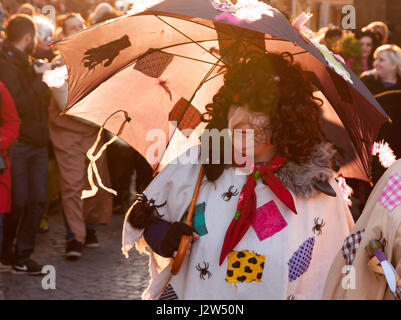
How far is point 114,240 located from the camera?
8.01m

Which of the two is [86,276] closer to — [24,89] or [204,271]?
[24,89]

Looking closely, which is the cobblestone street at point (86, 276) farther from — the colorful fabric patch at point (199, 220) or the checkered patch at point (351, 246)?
the checkered patch at point (351, 246)

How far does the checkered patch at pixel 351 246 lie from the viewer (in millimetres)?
2803

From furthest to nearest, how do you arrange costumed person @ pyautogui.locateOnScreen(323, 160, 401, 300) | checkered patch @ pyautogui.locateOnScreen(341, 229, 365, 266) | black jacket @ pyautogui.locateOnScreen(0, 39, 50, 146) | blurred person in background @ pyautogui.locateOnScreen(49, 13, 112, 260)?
blurred person in background @ pyautogui.locateOnScreen(49, 13, 112, 260) < black jacket @ pyautogui.locateOnScreen(0, 39, 50, 146) < checkered patch @ pyautogui.locateOnScreen(341, 229, 365, 266) < costumed person @ pyautogui.locateOnScreen(323, 160, 401, 300)

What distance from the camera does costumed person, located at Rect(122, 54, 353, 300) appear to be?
310cm

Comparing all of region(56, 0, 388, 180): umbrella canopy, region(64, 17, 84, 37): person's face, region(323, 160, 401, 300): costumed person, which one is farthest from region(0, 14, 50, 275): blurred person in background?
region(323, 160, 401, 300): costumed person

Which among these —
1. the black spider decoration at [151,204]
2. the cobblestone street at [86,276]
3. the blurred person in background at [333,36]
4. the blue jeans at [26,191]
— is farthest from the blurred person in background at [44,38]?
the black spider decoration at [151,204]

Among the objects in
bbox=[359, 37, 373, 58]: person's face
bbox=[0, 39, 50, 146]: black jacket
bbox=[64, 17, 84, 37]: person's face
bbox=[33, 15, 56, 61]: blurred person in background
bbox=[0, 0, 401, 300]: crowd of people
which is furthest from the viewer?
bbox=[359, 37, 373, 58]: person's face

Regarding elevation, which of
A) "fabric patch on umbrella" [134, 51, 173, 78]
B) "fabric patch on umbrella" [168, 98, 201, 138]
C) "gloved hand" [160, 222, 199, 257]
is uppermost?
"fabric patch on umbrella" [134, 51, 173, 78]

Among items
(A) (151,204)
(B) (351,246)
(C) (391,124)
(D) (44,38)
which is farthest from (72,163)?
(B) (351,246)

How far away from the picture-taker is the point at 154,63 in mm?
3602

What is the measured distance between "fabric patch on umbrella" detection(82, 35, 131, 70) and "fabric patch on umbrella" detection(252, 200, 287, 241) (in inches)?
37.2

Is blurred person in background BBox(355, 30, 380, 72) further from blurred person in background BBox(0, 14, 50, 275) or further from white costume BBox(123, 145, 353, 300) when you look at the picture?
white costume BBox(123, 145, 353, 300)

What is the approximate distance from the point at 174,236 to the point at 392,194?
2.85ft
